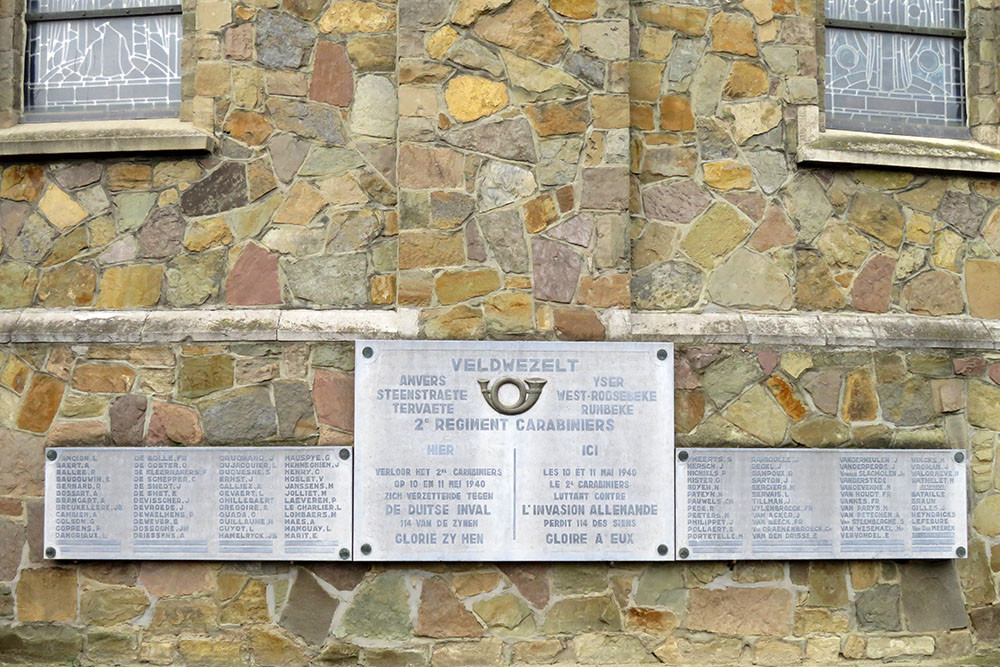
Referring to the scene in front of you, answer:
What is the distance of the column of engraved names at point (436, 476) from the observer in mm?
7020

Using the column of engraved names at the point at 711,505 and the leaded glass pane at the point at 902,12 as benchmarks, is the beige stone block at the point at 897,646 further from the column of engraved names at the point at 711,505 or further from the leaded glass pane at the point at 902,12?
the leaded glass pane at the point at 902,12

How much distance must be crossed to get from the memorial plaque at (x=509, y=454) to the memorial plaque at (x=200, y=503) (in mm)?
214

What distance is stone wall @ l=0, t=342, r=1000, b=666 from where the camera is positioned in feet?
23.2

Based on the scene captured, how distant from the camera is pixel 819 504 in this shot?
23.8 ft

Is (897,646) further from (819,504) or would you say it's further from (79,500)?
(79,500)

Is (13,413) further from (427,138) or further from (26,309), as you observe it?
(427,138)

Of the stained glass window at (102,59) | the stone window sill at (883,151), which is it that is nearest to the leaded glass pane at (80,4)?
the stained glass window at (102,59)

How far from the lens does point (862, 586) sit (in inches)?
289

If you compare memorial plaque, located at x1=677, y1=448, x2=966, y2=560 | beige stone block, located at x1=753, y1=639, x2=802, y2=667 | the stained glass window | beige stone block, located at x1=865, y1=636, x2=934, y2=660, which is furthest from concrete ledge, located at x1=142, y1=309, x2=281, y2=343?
beige stone block, located at x1=865, y1=636, x2=934, y2=660

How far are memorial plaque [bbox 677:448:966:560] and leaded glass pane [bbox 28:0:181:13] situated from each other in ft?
14.1

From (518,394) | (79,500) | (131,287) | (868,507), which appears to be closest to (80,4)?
(131,287)

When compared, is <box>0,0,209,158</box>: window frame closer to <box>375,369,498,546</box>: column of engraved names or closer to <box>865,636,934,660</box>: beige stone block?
<box>375,369,498,546</box>: column of engraved names

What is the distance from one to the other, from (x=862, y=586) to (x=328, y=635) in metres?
3.05

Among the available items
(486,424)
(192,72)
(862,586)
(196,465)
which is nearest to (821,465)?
(862,586)
